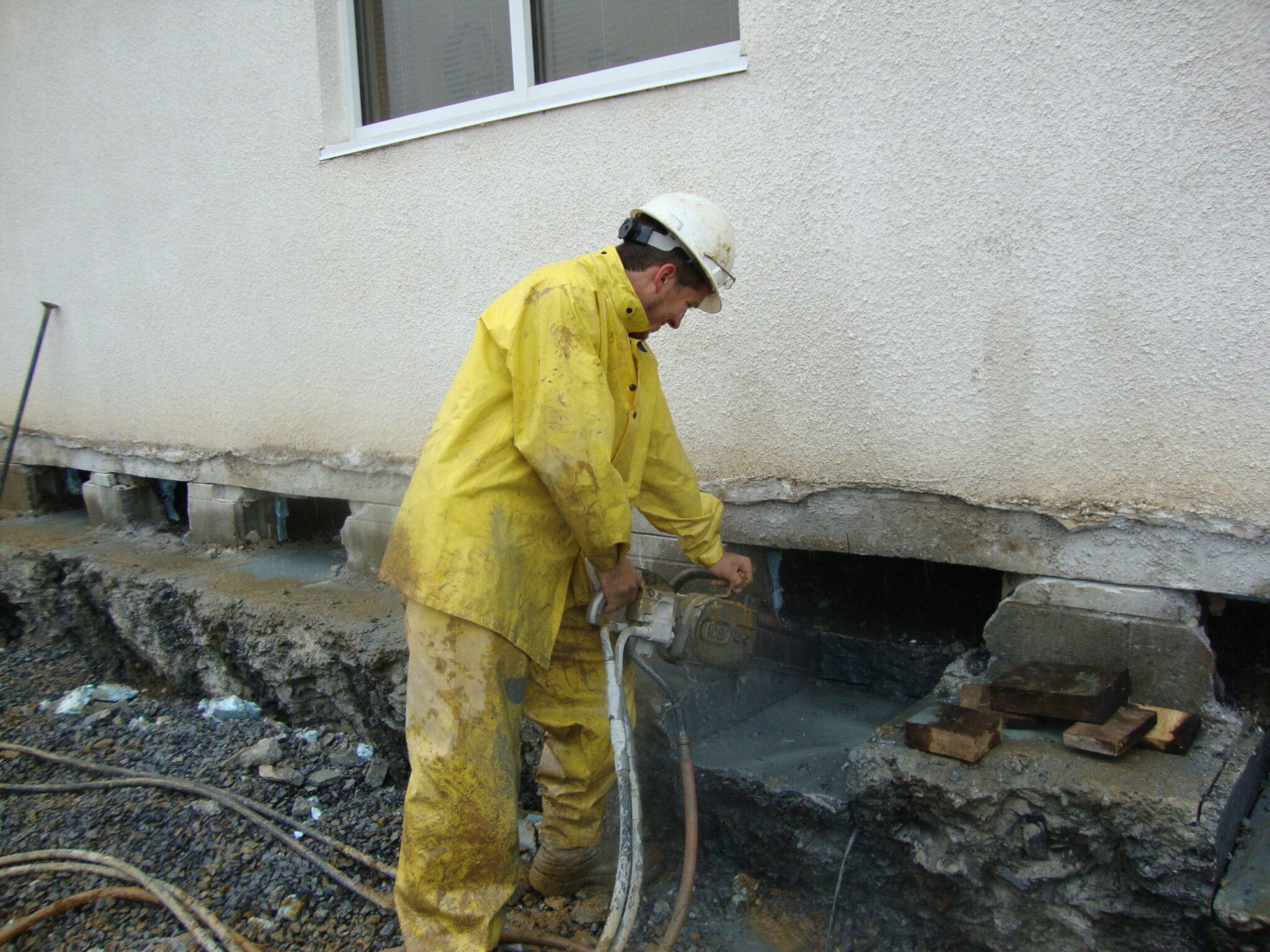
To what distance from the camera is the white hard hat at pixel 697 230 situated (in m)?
2.35

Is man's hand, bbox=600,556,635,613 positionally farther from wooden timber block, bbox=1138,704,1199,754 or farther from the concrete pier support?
the concrete pier support

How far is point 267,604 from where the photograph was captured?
4098 mm

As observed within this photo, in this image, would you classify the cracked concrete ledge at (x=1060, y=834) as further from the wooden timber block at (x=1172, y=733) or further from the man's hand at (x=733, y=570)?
the man's hand at (x=733, y=570)

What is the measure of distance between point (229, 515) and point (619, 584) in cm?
340

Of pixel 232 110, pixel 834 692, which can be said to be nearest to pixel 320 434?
pixel 232 110

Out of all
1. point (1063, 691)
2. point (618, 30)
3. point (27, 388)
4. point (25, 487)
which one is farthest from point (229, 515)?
point (1063, 691)

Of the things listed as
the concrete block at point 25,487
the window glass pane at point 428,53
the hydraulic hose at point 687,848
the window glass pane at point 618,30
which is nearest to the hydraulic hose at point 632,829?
the hydraulic hose at point 687,848

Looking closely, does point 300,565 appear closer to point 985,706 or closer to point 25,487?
point 25,487

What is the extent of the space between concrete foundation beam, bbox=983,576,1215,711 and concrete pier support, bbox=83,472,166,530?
507 cm

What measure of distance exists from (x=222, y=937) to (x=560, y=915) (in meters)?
0.98

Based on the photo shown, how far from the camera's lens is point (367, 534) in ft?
14.3

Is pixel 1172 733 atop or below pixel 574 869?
atop

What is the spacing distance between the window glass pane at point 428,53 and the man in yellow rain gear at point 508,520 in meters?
1.96

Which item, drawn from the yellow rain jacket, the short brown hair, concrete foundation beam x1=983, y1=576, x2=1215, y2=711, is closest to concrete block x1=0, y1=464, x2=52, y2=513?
the yellow rain jacket
